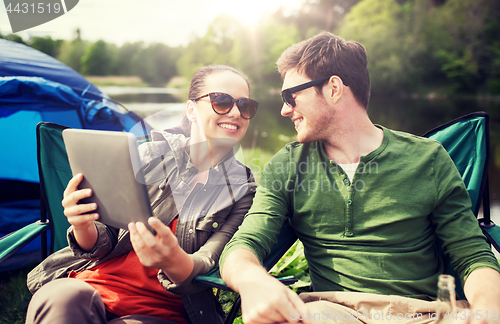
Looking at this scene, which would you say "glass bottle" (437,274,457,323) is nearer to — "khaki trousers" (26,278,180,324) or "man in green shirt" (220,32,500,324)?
"man in green shirt" (220,32,500,324)

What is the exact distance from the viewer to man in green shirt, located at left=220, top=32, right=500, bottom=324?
4.72 feet

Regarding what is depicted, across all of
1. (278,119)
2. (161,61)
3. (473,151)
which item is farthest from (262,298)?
(278,119)

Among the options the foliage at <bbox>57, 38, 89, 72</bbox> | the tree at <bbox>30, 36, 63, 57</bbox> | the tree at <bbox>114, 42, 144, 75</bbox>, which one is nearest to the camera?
the tree at <bbox>114, 42, 144, 75</bbox>

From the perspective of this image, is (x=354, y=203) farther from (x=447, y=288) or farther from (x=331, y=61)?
(x=447, y=288)

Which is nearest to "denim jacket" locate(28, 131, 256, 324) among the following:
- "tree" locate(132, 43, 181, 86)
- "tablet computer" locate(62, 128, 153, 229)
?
"tablet computer" locate(62, 128, 153, 229)

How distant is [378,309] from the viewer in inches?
54.9

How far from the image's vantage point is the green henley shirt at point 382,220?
1.47m

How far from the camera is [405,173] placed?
5.03ft

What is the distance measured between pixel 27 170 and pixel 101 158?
93.8 inches

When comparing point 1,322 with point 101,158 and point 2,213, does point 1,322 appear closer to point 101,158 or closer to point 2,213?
point 2,213

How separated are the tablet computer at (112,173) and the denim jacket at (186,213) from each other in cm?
31

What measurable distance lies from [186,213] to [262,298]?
24.6 inches

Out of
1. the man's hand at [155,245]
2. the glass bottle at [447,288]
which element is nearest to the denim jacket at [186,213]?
the man's hand at [155,245]

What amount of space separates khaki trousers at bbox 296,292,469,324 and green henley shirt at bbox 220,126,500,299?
0.06 m
